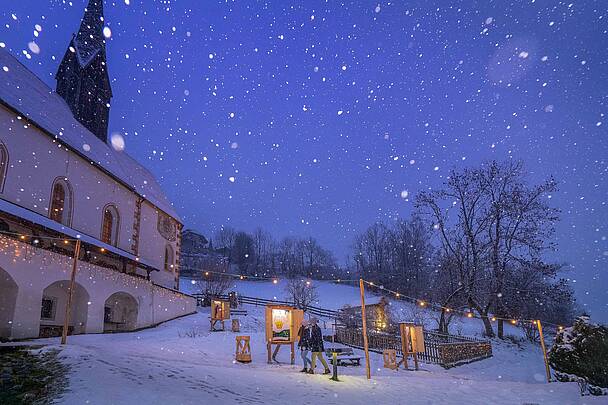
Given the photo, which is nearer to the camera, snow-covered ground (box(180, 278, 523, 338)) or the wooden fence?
the wooden fence

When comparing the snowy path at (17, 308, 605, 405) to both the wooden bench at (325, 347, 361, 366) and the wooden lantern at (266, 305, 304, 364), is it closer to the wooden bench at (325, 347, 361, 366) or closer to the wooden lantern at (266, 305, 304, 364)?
the wooden lantern at (266, 305, 304, 364)

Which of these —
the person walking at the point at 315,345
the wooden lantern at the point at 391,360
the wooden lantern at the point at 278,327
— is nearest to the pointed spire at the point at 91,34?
the wooden lantern at the point at 278,327

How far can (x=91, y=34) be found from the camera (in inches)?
1284

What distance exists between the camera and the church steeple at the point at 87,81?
2856 centimetres

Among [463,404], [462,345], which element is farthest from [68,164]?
[462,345]

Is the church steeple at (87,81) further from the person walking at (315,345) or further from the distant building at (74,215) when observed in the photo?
the person walking at (315,345)

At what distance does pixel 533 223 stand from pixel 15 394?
3287 centimetres

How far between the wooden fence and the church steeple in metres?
22.5

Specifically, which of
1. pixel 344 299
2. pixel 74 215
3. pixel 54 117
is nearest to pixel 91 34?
pixel 54 117

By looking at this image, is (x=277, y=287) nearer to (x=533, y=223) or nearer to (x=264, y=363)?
(x=533, y=223)

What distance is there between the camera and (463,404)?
8406 mm

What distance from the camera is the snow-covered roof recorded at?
18266 millimetres

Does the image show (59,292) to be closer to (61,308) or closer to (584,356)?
(61,308)

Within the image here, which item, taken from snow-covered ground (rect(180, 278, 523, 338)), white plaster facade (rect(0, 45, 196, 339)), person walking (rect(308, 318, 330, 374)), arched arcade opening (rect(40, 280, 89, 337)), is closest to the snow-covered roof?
white plaster facade (rect(0, 45, 196, 339))
